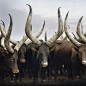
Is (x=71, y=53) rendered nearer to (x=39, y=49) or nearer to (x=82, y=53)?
(x=82, y=53)

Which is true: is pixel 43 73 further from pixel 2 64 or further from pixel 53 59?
pixel 2 64

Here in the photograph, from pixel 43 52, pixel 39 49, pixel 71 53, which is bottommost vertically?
pixel 71 53

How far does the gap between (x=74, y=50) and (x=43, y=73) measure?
2.00m

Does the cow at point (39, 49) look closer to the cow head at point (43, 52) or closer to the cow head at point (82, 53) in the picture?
the cow head at point (43, 52)

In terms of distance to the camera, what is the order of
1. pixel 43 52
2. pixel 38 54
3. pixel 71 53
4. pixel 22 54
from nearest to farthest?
pixel 43 52 → pixel 38 54 → pixel 22 54 → pixel 71 53

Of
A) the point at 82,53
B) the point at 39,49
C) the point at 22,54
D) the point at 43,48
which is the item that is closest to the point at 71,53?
the point at 82,53

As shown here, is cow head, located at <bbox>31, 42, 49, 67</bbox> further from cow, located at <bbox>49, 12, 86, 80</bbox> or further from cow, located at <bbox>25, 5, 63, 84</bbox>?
cow, located at <bbox>49, 12, 86, 80</bbox>

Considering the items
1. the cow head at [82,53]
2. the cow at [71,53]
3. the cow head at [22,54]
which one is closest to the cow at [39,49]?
the cow head at [22,54]

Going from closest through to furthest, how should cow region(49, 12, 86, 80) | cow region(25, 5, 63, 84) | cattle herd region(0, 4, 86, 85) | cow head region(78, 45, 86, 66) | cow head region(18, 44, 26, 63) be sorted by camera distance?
1. cattle herd region(0, 4, 86, 85)
2. cow region(25, 5, 63, 84)
3. cow head region(78, 45, 86, 66)
4. cow region(49, 12, 86, 80)
5. cow head region(18, 44, 26, 63)

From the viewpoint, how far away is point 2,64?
499 centimetres

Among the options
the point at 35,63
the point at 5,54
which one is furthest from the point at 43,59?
the point at 5,54

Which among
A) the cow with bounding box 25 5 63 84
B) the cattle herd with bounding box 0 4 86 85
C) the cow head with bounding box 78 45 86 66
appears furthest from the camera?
the cow head with bounding box 78 45 86 66

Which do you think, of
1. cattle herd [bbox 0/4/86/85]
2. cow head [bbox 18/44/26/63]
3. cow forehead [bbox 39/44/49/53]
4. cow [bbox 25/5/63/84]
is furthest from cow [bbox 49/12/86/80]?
cow head [bbox 18/44/26/63]

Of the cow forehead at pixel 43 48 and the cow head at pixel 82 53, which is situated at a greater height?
the cow forehead at pixel 43 48
